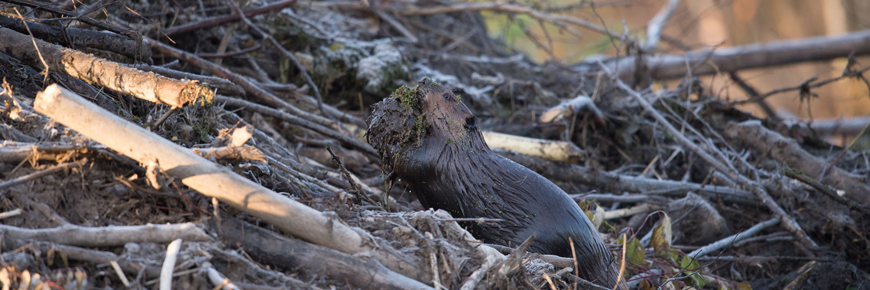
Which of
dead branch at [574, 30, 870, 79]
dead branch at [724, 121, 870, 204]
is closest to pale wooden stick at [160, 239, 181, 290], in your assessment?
dead branch at [724, 121, 870, 204]

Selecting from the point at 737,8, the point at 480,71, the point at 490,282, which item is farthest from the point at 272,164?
the point at 737,8

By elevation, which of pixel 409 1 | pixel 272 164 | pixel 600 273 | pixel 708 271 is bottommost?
pixel 708 271

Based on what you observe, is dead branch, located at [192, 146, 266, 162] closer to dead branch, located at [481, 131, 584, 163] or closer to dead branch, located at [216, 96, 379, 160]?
dead branch, located at [216, 96, 379, 160]

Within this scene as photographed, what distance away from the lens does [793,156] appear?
3553mm

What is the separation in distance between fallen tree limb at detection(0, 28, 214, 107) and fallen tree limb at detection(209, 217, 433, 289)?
45cm

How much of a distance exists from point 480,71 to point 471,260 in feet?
10.1

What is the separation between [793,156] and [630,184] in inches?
47.5

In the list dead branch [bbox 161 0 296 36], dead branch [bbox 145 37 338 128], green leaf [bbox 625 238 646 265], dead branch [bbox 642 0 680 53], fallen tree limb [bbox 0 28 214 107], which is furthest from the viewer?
dead branch [bbox 642 0 680 53]

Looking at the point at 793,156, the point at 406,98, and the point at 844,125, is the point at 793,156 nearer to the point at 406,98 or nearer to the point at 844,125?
the point at 406,98

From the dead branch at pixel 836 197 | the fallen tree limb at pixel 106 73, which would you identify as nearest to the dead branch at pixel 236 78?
the fallen tree limb at pixel 106 73

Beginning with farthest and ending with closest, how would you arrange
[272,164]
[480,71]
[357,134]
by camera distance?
[480,71], [357,134], [272,164]

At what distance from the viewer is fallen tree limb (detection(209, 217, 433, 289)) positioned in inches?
64.0

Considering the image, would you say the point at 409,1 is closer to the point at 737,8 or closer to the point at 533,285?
the point at 533,285

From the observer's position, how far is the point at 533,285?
70.4 inches
